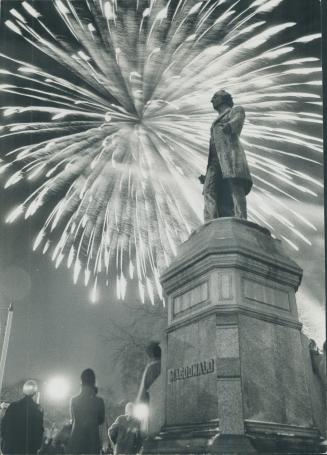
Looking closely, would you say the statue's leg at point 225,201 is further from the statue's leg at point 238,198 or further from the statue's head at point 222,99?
the statue's head at point 222,99

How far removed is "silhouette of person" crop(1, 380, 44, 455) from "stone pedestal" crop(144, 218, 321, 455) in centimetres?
136

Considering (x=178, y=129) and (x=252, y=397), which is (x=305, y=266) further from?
(x=252, y=397)

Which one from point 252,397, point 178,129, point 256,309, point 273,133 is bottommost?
point 252,397

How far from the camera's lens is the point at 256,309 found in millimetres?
5305

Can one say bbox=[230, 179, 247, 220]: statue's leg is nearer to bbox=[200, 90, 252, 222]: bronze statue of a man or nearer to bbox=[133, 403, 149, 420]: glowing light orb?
bbox=[200, 90, 252, 222]: bronze statue of a man

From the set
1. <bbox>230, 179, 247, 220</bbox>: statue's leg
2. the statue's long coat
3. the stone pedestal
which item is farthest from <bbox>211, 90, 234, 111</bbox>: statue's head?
the stone pedestal

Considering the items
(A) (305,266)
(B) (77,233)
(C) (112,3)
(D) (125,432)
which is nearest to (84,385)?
(D) (125,432)

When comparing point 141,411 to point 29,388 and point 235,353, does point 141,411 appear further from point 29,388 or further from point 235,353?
point 235,353

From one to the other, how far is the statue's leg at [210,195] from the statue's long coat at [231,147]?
310mm

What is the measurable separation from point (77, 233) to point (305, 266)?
10.6 meters

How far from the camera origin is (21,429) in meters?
5.16

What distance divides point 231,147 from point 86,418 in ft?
14.3

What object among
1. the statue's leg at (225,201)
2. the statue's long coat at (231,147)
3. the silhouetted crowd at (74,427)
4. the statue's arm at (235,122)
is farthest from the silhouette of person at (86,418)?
the statue's arm at (235,122)

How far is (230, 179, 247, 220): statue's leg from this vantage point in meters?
6.42
